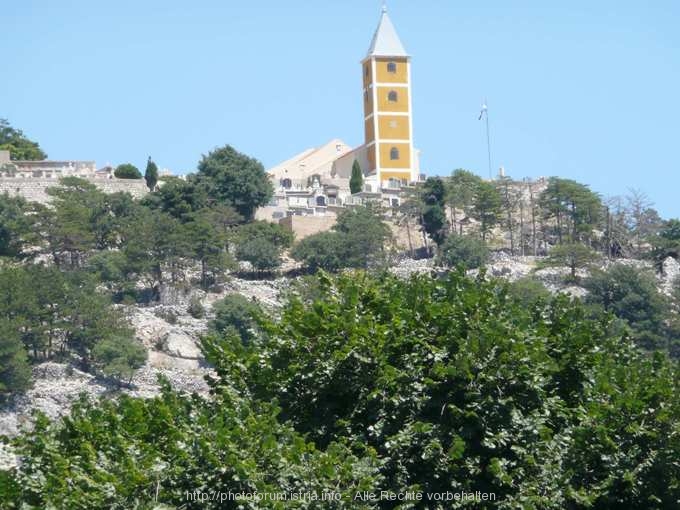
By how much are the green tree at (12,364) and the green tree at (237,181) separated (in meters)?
15.8

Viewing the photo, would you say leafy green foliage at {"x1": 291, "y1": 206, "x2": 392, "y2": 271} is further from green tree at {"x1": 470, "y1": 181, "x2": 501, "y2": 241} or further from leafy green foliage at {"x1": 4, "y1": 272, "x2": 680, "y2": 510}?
leafy green foliage at {"x1": 4, "y1": 272, "x2": 680, "y2": 510}

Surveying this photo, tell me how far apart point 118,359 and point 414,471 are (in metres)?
29.4

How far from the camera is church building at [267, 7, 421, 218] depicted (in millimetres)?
66875

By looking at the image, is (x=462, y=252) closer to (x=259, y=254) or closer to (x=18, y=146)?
(x=259, y=254)

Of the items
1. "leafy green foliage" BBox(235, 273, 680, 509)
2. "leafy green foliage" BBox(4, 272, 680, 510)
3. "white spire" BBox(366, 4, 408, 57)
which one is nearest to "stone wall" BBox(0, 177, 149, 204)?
"white spire" BBox(366, 4, 408, 57)

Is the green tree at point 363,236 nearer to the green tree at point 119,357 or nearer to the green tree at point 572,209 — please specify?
the green tree at point 572,209

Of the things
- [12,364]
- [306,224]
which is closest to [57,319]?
[12,364]

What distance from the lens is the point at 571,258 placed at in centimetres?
5725

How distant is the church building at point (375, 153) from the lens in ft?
219

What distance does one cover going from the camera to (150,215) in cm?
5794

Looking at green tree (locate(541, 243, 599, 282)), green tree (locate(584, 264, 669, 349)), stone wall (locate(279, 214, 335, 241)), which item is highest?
stone wall (locate(279, 214, 335, 241))

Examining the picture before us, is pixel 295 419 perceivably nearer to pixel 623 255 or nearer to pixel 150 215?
pixel 150 215

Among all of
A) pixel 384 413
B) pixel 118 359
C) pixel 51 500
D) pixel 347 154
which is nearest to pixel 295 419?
pixel 384 413

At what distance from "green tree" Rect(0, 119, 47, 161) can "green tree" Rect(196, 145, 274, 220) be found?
10841 mm
